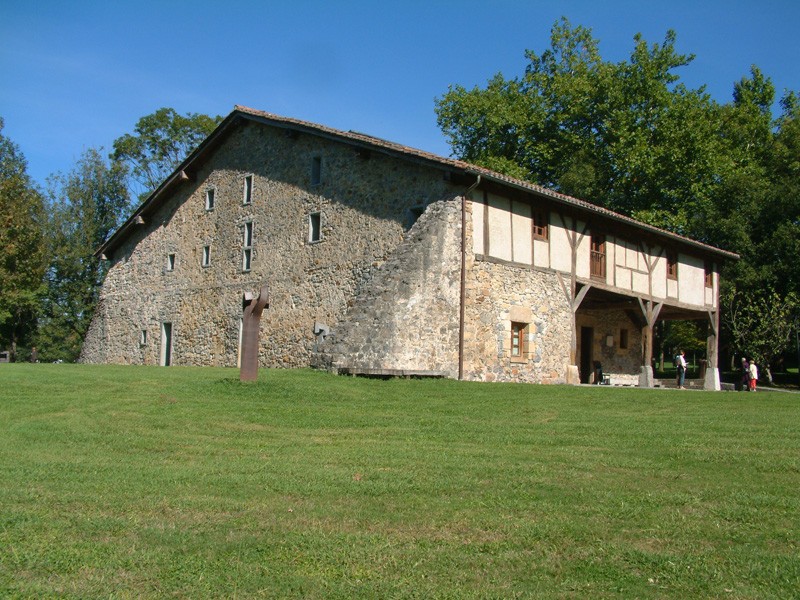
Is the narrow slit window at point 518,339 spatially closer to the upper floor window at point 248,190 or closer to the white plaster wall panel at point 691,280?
the white plaster wall panel at point 691,280

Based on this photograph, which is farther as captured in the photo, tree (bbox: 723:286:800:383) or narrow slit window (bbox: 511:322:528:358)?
tree (bbox: 723:286:800:383)

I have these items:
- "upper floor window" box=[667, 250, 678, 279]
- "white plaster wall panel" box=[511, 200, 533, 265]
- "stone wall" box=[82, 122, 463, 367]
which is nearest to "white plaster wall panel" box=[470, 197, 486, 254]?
"stone wall" box=[82, 122, 463, 367]

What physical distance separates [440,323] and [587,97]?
83.1ft

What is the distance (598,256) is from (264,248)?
10742 mm

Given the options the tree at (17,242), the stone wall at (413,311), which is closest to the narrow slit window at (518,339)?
the stone wall at (413,311)

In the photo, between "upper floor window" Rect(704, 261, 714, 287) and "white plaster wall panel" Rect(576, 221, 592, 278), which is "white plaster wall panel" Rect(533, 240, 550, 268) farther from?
"upper floor window" Rect(704, 261, 714, 287)

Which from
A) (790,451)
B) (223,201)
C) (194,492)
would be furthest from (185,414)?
(223,201)

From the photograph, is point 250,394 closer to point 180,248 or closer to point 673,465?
point 673,465

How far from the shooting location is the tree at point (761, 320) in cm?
3309

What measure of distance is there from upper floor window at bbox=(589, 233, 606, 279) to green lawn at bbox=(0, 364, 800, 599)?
40.3 feet

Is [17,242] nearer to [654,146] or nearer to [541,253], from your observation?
[541,253]

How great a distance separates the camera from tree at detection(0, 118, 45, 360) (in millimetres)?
31094

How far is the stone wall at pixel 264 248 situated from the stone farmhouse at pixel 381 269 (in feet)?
0.21

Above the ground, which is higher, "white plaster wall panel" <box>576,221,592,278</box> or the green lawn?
"white plaster wall panel" <box>576,221,592,278</box>
